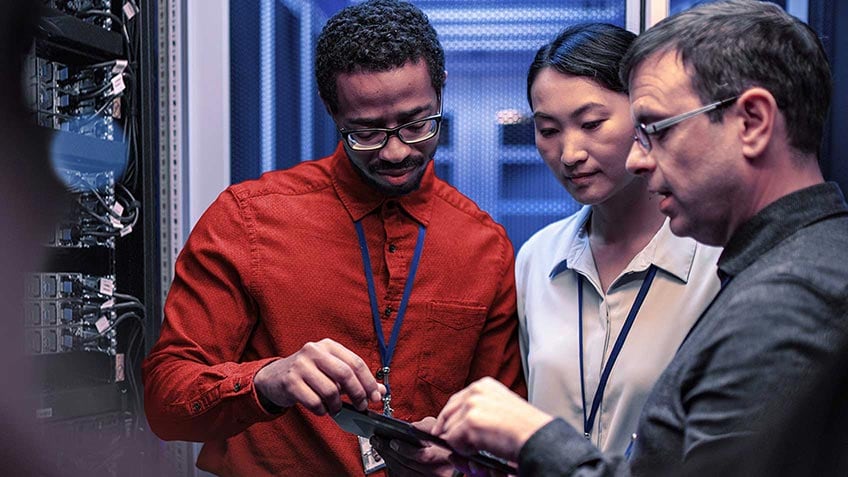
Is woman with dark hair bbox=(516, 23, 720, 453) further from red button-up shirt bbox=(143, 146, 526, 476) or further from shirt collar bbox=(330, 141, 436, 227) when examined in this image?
shirt collar bbox=(330, 141, 436, 227)

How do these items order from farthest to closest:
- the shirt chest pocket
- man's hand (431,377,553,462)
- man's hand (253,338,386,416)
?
the shirt chest pocket < man's hand (253,338,386,416) < man's hand (431,377,553,462)

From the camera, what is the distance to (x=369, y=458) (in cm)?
165

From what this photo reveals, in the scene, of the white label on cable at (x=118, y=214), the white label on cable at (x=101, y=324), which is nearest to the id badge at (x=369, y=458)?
the white label on cable at (x=101, y=324)

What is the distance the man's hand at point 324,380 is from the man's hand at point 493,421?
334 mm

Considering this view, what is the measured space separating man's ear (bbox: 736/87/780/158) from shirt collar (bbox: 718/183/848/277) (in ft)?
0.24

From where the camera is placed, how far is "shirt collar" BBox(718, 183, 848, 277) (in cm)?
101

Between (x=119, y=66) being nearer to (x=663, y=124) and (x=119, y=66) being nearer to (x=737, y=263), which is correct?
(x=663, y=124)

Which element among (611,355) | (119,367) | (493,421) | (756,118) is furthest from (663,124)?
(119,367)

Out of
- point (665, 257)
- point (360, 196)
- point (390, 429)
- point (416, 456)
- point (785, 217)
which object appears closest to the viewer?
point (785, 217)

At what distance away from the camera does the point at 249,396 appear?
4.82ft

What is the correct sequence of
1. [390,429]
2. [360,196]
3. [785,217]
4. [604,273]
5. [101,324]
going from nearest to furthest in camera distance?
1. [785,217]
2. [390,429]
3. [604,273]
4. [360,196]
5. [101,324]

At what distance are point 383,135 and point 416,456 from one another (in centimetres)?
63

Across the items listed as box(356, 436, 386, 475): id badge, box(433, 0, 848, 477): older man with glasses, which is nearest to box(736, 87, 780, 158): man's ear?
box(433, 0, 848, 477): older man with glasses

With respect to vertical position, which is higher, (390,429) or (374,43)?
(374,43)
